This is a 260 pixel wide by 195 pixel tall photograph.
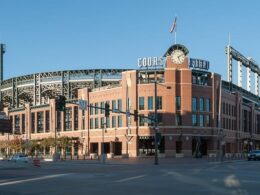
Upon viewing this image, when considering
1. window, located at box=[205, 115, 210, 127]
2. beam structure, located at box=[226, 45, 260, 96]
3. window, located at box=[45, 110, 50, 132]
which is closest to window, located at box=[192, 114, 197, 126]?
window, located at box=[205, 115, 210, 127]

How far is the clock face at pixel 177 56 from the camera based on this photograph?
9562 centimetres

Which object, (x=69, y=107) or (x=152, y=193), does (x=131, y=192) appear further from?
(x=69, y=107)

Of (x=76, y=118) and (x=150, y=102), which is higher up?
(x=150, y=102)

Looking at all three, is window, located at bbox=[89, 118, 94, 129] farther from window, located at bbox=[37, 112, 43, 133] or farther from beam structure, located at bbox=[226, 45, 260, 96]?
beam structure, located at bbox=[226, 45, 260, 96]

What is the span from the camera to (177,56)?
95.8m

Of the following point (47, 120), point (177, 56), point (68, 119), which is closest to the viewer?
point (177, 56)

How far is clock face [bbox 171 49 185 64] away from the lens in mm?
95625

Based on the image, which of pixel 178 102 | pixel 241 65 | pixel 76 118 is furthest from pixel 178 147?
pixel 241 65

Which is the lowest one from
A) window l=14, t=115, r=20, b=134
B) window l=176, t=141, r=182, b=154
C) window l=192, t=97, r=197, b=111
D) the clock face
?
window l=176, t=141, r=182, b=154

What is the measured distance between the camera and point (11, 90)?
145m

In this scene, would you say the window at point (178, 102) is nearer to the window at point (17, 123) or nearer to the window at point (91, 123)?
the window at point (91, 123)

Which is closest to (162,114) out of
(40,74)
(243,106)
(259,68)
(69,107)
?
(69,107)

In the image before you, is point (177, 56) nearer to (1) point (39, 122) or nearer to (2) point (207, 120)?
(2) point (207, 120)

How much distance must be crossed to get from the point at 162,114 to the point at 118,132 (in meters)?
10.5
